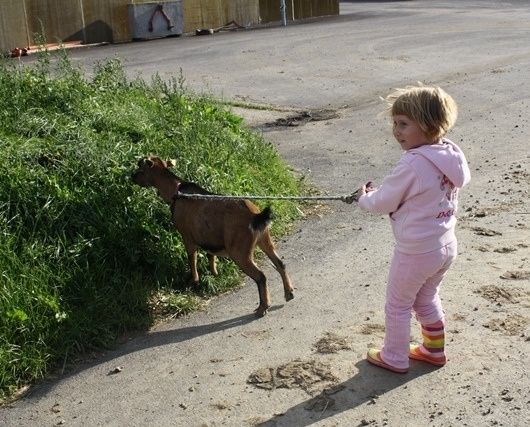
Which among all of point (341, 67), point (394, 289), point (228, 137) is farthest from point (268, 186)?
point (341, 67)

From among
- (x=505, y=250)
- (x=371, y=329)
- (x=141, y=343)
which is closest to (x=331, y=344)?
(x=371, y=329)

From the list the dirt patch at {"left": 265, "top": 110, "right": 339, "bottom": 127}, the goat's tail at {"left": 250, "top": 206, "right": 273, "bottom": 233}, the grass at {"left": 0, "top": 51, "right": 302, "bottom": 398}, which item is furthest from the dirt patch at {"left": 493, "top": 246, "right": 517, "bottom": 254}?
the dirt patch at {"left": 265, "top": 110, "right": 339, "bottom": 127}

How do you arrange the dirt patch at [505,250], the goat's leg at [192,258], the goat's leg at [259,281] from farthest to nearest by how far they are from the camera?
the dirt patch at [505,250] → the goat's leg at [192,258] → the goat's leg at [259,281]

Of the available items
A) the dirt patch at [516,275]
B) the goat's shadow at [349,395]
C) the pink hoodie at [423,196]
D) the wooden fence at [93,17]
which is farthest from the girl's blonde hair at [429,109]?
the wooden fence at [93,17]

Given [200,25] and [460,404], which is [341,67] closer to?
[200,25]

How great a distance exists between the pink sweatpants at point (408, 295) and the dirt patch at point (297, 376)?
37 cm

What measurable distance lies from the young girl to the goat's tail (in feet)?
3.54

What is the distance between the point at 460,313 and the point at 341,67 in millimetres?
10570

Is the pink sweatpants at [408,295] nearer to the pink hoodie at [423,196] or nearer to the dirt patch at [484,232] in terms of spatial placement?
the pink hoodie at [423,196]

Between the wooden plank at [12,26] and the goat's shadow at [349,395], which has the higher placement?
the wooden plank at [12,26]

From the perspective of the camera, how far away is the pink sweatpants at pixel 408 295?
4848mm

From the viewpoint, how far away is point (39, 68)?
29.4ft

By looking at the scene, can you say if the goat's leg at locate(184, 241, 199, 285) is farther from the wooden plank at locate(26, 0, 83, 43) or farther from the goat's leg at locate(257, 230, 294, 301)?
the wooden plank at locate(26, 0, 83, 43)

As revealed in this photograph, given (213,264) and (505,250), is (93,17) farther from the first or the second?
(505,250)
